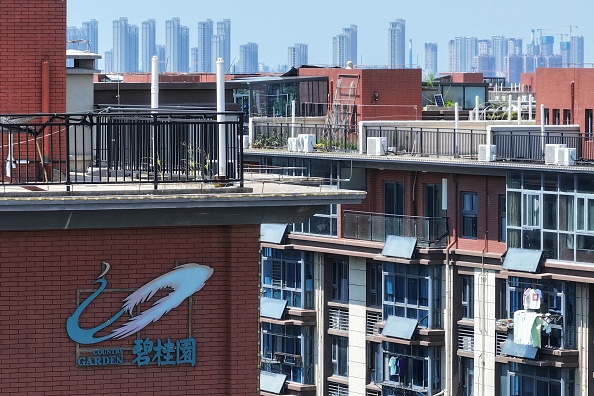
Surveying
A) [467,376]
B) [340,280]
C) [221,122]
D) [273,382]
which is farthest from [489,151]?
[221,122]

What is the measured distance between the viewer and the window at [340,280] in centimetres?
6894

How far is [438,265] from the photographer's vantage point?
63500 millimetres

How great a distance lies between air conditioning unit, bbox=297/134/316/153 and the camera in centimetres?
7106

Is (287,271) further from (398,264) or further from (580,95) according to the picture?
(580,95)

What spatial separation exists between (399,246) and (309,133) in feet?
39.2

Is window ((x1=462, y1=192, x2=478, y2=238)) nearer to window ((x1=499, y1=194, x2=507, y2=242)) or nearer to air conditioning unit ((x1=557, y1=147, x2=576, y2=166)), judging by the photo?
window ((x1=499, y1=194, x2=507, y2=242))

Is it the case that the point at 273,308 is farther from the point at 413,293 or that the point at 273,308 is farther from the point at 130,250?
the point at 130,250

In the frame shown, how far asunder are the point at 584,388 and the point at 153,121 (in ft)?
128

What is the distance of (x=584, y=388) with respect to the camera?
187 feet

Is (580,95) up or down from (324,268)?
up

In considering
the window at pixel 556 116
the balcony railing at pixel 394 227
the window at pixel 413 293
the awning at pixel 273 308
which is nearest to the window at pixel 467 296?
the window at pixel 413 293

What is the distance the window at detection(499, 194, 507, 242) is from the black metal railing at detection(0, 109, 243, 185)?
40501mm

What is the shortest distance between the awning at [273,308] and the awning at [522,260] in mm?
13522

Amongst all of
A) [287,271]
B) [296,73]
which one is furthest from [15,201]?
[296,73]
